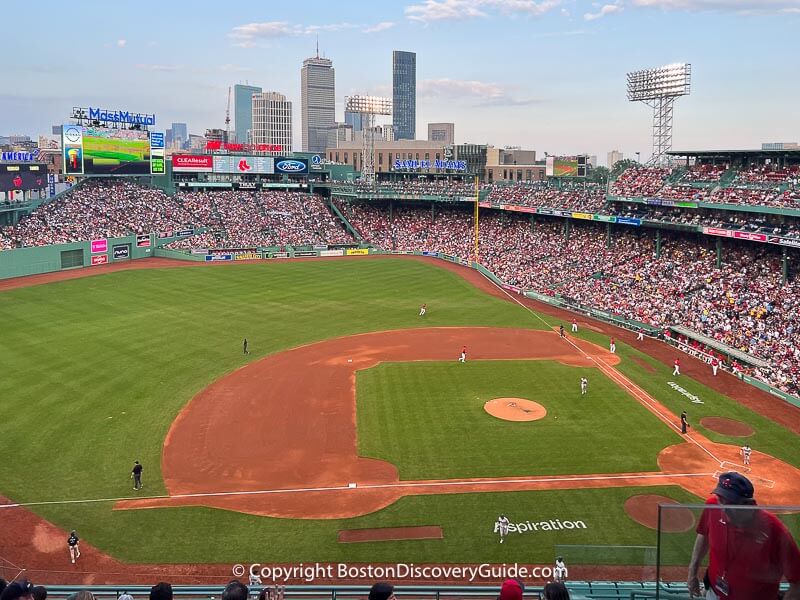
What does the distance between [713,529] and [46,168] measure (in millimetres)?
77760

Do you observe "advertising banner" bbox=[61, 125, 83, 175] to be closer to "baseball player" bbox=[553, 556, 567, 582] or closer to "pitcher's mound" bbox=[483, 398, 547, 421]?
"pitcher's mound" bbox=[483, 398, 547, 421]

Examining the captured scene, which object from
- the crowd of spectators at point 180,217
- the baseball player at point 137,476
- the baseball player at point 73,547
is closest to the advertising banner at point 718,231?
the baseball player at point 137,476

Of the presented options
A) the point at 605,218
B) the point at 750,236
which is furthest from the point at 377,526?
the point at 605,218

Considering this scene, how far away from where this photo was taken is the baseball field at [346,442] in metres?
19.3

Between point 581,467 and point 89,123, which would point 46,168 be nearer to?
point 89,123

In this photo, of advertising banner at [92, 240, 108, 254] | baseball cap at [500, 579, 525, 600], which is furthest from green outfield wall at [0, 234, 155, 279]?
baseball cap at [500, 579, 525, 600]

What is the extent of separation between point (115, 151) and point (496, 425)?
214 feet

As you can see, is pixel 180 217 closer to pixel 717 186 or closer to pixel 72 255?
pixel 72 255

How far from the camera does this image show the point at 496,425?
27.8m

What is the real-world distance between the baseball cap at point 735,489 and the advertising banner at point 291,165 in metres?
91.7

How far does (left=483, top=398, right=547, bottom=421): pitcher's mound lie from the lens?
94.5ft

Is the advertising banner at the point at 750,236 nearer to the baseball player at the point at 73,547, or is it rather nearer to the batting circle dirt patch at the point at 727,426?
the batting circle dirt patch at the point at 727,426

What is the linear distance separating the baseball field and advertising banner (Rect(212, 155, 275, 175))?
46.0m

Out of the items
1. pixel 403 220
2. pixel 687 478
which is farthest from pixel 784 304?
pixel 403 220
